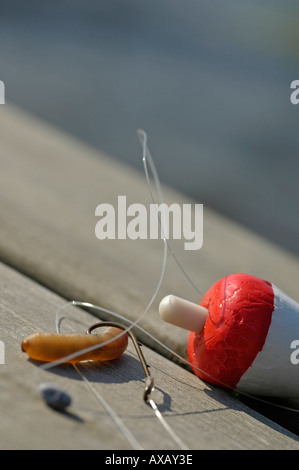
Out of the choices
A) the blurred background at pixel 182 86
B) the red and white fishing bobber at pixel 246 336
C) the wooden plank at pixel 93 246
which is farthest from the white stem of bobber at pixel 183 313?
the blurred background at pixel 182 86

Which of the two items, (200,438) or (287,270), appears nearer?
(200,438)

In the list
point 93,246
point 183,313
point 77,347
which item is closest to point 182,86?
point 93,246

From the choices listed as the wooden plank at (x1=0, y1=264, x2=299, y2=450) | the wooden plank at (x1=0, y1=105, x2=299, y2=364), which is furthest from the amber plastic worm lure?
the wooden plank at (x1=0, y1=105, x2=299, y2=364)

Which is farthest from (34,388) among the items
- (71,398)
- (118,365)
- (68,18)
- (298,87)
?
(68,18)

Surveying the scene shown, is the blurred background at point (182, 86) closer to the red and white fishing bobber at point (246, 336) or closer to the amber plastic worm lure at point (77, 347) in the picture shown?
the red and white fishing bobber at point (246, 336)

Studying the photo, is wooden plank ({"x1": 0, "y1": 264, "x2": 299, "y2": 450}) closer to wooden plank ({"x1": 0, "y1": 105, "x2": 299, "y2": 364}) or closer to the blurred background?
wooden plank ({"x1": 0, "y1": 105, "x2": 299, "y2": 364})

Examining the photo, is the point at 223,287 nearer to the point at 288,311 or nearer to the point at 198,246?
the point at 288,311
